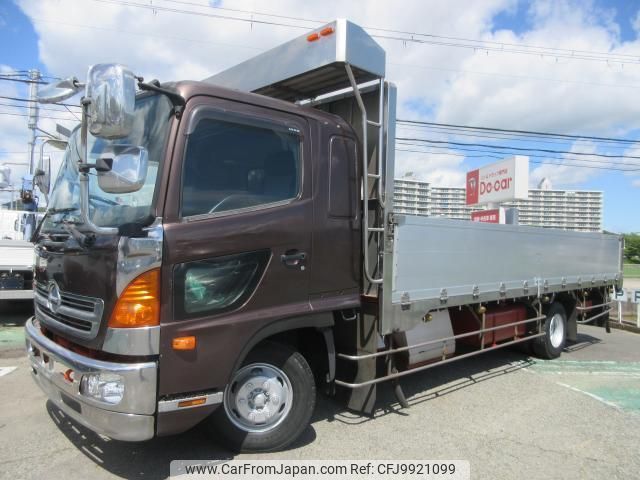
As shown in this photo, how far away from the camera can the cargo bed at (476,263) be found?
13.8 ft

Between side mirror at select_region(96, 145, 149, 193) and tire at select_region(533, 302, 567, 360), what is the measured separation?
601 cm

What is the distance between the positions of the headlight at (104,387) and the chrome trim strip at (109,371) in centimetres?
2

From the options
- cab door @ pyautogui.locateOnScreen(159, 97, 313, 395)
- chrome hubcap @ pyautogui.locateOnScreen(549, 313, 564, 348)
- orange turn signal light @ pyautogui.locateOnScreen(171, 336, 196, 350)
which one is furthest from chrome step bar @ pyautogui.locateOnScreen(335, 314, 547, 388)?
orange turn signal light @ pyautogui.locateOnScreen(171, 336, 196, 350)

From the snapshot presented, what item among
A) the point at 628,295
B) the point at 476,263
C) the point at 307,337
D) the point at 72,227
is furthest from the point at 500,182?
the point at 72,227

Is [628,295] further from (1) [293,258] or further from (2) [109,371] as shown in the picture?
(2) [109,371]

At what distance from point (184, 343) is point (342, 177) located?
1838mm

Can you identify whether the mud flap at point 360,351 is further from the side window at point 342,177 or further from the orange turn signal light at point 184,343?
the orange turn signal light at point 184,343

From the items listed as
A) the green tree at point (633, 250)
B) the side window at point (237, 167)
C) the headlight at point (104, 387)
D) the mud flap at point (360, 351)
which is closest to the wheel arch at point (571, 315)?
the mud flap at point (360, 351)

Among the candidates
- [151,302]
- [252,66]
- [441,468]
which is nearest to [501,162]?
[252,66]

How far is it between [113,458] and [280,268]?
182 cm

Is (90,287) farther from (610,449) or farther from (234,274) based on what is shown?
(610,449)

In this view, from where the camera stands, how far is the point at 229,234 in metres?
3.13

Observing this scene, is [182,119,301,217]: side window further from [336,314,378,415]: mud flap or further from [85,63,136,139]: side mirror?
[336,314,378,415]: mud flap

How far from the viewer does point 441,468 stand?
3.49m
